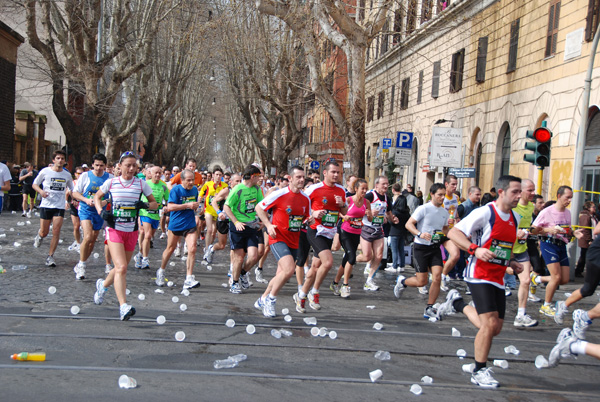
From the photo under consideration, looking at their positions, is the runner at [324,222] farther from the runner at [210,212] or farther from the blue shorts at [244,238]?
the runner at [210,212]

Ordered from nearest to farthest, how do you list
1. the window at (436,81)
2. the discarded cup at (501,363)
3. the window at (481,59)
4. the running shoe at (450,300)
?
the discarded cup at (501,363) < the running shoe at (450,300) < the window at (481,59) < the window at (436,81)

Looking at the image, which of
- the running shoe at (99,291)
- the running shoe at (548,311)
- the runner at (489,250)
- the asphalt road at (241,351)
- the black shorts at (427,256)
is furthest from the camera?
the running shoe at (548,311)

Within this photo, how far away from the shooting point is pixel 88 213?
33.7 feet

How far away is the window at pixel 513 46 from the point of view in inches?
798

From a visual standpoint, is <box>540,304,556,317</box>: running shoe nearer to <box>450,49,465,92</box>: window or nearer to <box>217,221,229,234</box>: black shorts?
<box>217,221,229,234</box>: black shorts

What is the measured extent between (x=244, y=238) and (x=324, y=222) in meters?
1.46

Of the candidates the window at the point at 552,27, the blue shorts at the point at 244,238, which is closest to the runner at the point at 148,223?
the blue shorts at the point at 244,238

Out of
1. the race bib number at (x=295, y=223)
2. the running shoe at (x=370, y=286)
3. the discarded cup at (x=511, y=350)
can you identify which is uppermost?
the race bib number at (x=295, y=223)

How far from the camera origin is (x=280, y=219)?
27.1ft

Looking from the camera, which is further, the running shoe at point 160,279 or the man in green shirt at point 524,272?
the running shoe at point 160,279

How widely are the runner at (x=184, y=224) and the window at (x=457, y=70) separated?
1604 centimetres

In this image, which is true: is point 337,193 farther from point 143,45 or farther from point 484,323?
point 143,45

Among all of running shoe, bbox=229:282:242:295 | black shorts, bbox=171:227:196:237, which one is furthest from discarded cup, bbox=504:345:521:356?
black shorts, bbox=171:227:196:237

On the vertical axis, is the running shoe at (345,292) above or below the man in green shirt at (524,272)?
below
